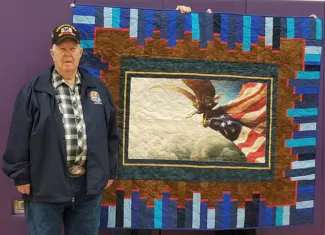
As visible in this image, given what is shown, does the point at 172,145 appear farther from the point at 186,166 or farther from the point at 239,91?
the point at 239,91

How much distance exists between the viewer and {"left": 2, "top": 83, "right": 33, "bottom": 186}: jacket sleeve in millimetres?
2143

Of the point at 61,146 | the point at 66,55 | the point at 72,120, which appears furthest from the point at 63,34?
the point at 61,146

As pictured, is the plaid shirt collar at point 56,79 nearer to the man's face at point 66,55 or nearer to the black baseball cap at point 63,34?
A: the man's face at point 66,55

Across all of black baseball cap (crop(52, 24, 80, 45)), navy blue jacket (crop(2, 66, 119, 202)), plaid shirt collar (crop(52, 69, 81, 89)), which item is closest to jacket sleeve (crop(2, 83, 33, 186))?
navy blue jacket (crop(2, 66, 119, 202))

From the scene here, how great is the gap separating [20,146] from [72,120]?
0.27 m

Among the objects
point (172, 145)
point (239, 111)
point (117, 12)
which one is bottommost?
point (172, 145)

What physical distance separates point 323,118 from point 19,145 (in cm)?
199

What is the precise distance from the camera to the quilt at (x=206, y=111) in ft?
8.87

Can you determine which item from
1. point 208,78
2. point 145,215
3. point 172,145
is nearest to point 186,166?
point 172,145

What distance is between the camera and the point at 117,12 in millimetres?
2688

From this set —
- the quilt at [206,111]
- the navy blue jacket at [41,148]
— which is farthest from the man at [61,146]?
the quilt at [206,111]

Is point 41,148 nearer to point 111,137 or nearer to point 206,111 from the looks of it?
point 111,137

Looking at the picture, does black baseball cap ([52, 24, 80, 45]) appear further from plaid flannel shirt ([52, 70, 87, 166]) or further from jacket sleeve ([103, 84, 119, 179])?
jacket sleeve ([103, 84, 119, 179])

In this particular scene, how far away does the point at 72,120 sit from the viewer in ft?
7.26
